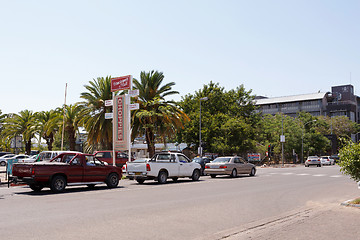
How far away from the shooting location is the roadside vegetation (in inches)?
1449

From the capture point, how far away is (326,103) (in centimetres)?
12206

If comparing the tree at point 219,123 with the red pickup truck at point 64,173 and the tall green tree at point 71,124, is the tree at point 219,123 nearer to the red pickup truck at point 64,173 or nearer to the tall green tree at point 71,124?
the tall green tree at point 71,124

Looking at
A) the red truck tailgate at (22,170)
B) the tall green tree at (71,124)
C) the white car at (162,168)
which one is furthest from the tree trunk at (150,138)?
the red truck tailgate at (22,170)

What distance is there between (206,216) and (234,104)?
178 feet

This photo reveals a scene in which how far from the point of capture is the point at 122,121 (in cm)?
2720

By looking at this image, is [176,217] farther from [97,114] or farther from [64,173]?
[97,114]

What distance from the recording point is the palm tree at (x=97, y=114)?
121 feet

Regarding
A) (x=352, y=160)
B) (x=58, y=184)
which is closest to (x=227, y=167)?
(x=58, y=184)

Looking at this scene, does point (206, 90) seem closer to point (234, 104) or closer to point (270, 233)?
point (234, 104)

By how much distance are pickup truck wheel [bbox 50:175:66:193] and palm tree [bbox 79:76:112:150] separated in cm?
2015

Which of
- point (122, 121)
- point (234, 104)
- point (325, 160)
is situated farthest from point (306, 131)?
point (122, 121)


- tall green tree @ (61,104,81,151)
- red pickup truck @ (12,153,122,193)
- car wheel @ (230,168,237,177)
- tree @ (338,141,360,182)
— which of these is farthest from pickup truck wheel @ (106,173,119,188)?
tall green tree @ (61,104,81,151)

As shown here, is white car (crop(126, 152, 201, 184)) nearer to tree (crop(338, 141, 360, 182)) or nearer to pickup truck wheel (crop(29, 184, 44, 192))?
pickup truck wheel (crop(29, 184, 44, 192))

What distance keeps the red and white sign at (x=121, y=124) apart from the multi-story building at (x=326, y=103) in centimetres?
9730
